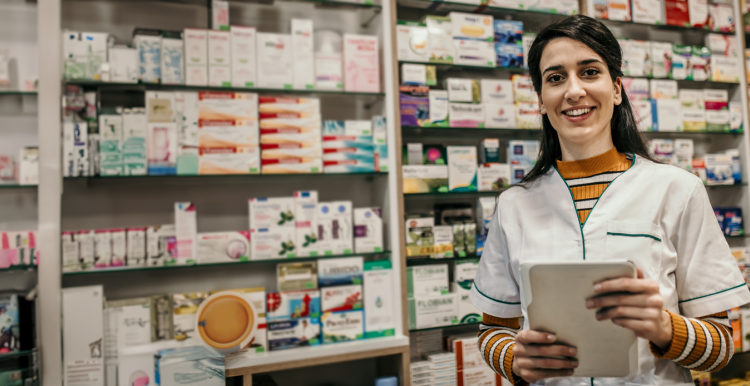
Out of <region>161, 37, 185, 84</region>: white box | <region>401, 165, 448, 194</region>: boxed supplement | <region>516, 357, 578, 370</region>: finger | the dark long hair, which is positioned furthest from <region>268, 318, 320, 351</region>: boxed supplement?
<region>516, 357, 578, 370</region>: finger

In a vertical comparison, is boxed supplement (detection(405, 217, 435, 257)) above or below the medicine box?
above

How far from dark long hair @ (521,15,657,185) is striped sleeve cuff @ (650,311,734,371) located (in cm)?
46

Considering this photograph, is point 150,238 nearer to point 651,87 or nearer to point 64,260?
point 64,260

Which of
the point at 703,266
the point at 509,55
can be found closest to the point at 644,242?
the point at 703,266

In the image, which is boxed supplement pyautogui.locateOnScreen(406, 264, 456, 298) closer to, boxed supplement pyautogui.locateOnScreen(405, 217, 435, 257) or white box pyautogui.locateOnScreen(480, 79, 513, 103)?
boxed supplement pyautogui.locateOnScreen(405, 217, 435, 257)

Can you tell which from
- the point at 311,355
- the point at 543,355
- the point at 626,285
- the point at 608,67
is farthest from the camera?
the point at 311,355

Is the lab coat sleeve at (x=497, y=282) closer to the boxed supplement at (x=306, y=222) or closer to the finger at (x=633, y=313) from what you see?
the finger at (x=633, y=313)

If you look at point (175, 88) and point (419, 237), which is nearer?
point (175, 88)

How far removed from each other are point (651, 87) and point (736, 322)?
1.65 m

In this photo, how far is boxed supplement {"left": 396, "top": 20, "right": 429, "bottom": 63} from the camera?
9.18 ft

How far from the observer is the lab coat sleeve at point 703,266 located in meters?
1.09

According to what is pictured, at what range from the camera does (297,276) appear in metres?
2.57

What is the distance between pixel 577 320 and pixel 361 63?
209 cm

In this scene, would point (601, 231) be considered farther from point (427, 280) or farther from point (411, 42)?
point (411, 42)
